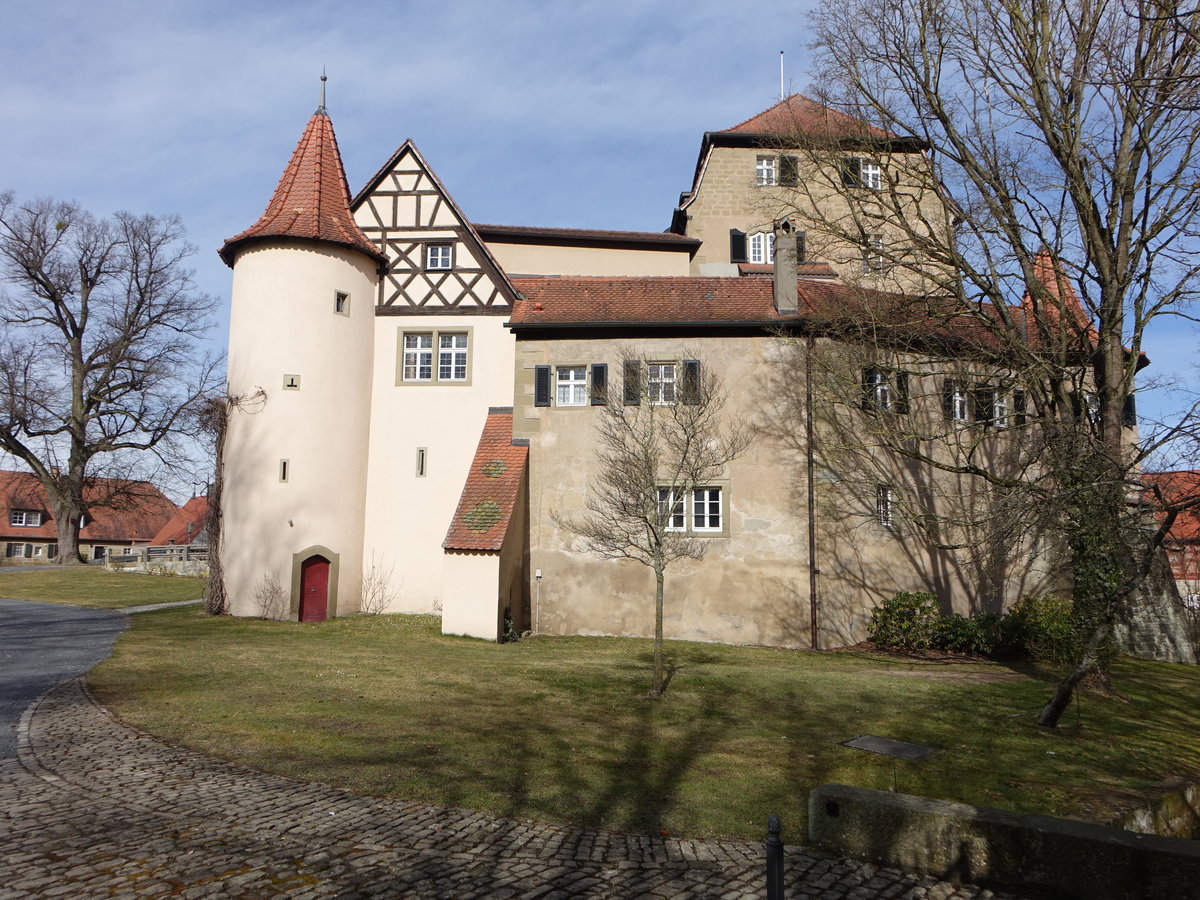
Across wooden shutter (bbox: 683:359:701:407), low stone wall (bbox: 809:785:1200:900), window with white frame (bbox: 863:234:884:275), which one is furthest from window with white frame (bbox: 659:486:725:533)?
low stone wall (bbox: 809:785:1200:900)

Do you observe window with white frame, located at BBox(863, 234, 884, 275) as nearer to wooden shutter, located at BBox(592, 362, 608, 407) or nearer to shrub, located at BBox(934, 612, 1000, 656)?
wooden shutter, located at BBox(592, 362, 608, 407)

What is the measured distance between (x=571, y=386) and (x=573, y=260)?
8.28 metres

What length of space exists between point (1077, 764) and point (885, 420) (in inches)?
363

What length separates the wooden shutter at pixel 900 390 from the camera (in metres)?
15.4

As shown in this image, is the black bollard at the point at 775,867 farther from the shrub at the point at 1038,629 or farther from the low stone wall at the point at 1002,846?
the shrub at the point at 1038,629

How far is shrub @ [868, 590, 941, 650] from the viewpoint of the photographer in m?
17.1

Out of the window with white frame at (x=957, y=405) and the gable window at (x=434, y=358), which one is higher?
the gable window at (x=434, y=358)

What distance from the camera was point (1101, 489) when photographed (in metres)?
10.1

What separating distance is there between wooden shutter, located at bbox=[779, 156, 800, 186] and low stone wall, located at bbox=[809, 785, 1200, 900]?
13.4 meters

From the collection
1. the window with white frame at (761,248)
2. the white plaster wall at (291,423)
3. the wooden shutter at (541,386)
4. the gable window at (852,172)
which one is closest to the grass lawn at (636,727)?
the white plaster wall at (291,423)

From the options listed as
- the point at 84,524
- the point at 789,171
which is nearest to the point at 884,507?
the point at 789,171

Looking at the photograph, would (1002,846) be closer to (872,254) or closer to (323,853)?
(323,853)

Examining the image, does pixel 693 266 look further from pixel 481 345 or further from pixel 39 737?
pixel 39 737

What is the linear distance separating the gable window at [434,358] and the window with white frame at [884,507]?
10551 millimetres
